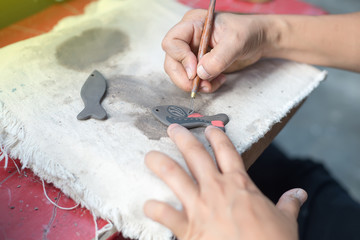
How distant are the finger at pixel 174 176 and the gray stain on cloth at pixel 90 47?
0.37 metres

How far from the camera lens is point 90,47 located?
0.87 metres

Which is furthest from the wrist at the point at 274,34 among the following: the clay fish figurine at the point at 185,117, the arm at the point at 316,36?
the clay fish figurine at the point at 185,117

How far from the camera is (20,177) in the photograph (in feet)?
2.15

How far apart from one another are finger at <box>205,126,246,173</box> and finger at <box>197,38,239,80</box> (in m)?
0.14

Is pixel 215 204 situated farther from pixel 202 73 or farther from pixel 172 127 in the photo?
pixel 202 73

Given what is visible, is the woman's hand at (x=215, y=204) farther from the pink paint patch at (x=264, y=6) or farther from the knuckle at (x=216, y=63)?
the pink paint patch at (x=264, y=6)

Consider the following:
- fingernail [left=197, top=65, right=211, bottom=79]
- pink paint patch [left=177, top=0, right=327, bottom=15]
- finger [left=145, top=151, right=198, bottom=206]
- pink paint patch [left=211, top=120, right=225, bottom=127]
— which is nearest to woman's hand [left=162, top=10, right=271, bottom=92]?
fingernail [left=197, top=65, right=211, bottom=79]

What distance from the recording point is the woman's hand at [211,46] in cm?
71

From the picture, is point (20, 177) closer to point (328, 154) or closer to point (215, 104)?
point (215, 104)

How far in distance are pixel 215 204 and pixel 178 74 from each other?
0.33 metres

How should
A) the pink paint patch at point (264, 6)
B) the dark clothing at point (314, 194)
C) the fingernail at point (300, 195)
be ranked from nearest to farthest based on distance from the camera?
the fingernail at point (300, 195)
the dark clothing at point (314, 194)
the pink paint patch at point (264, 6)

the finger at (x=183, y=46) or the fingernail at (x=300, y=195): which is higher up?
the finger at (x=183, y=46)

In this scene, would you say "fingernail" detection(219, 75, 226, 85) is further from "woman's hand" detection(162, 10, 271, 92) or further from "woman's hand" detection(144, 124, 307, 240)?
"woman's hand" detection(144, 124, 307, 240)

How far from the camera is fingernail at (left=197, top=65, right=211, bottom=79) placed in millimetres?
706
